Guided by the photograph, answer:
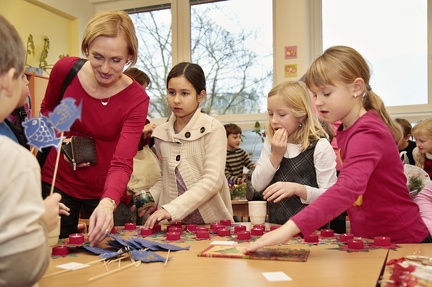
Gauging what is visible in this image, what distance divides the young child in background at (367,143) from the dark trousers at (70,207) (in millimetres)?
1200

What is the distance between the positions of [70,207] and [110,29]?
854 mm

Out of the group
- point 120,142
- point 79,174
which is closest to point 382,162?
point 120,142

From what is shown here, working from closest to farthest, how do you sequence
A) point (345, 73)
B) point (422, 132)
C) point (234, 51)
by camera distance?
point (345, 73), point (422, 132), point (234, 51)

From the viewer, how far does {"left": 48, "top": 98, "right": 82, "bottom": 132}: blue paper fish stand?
1.32 metres

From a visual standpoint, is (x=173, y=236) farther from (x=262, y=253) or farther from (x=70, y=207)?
(x=70, y=207)

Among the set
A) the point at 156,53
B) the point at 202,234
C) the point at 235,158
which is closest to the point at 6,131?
the point at 202,234

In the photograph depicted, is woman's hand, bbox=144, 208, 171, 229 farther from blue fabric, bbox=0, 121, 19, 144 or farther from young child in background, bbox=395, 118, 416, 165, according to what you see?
young child in background, bbox=395, 118, 416, 165

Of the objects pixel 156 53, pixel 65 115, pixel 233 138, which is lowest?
pixel 233 138

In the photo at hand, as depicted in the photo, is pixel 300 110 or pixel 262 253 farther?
pixel 300 110

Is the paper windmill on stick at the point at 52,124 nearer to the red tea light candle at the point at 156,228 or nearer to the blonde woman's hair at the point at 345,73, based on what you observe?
the red tea light candle at the point at 156,228

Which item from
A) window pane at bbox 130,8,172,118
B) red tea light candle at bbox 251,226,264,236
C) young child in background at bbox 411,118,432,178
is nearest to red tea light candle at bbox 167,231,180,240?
red tea light candle at bbox 251,226,264,236

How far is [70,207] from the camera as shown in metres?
2.23

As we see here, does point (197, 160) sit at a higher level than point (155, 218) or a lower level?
higher

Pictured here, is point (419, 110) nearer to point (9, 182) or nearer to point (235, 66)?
point (235, 66)
